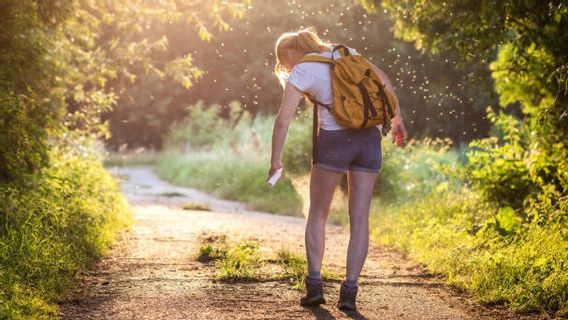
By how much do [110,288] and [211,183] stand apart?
14.9 meters

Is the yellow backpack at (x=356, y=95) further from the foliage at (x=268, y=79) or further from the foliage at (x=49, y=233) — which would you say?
the foliage at (x=268, y=79)

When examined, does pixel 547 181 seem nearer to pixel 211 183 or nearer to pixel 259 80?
pixel 211 183

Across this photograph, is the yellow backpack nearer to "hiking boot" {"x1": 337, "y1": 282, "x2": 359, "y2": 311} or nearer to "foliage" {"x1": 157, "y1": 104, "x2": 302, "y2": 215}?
"hiking boot" {"x1": 337, "y1": 282, "x2": 359, "y2": 311}

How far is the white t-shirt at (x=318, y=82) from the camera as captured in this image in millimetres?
4406

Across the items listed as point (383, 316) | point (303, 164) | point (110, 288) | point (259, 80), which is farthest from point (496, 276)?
point (259, 80)

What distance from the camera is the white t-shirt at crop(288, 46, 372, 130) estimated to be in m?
4.41

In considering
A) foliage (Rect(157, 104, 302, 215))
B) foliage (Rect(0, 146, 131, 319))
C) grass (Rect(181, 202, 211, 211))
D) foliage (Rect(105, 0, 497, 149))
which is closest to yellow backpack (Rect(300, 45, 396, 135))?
foliage (Rect(0, 146, 131, 319))

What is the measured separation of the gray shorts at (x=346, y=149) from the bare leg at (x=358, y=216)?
70 mm

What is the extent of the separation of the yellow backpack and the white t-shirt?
3 cm

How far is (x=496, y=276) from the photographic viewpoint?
17.0 ft

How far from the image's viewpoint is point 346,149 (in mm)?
4457

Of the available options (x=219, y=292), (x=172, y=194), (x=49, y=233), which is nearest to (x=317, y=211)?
(x=219, y=292)

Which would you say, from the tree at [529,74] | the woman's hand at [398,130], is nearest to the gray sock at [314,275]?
the woman's hand at [398,130]

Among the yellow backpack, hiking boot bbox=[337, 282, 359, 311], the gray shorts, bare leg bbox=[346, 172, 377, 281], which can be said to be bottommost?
hiking boot bbox=[337, 282, 359, 311]
